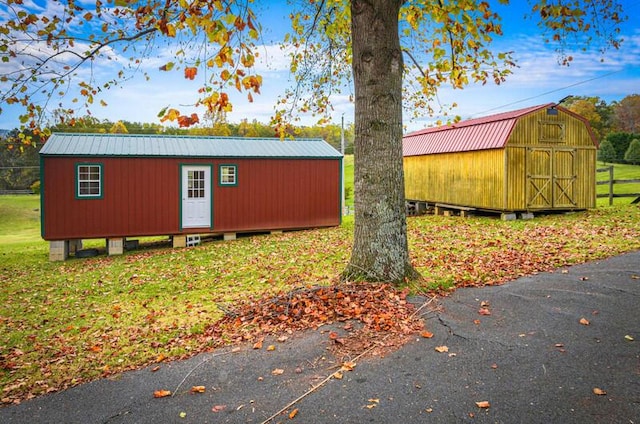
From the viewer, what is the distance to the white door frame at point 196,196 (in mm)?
15438

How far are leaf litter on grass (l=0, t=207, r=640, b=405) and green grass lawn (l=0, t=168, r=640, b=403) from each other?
0.09ft

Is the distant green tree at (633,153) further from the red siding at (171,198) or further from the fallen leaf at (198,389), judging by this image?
the fallen leaf at (198,389)

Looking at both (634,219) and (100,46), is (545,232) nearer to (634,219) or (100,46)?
(634,219)

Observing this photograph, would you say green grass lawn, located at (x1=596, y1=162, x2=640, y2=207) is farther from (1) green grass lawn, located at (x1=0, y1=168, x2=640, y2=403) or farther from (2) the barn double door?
(1) green grass lawn, located at (x1=0, y1=168, x2=640, y2=403)

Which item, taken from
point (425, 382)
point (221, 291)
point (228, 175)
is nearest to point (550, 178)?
point (228, 175)

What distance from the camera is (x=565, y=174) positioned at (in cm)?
1642

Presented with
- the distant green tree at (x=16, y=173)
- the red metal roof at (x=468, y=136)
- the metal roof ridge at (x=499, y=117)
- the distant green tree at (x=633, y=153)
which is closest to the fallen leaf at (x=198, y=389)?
the metal roof ridge at (x=499, y=117)

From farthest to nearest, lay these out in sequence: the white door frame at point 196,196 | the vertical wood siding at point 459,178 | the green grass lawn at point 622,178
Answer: the green grass lawn at point 622,178 → the vertical wood siding at point 459,178 → the white door frame at point 196,196

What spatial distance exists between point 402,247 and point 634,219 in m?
11.4

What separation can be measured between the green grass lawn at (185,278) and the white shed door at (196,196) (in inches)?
39.7

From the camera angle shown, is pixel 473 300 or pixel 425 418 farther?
pixel 473 300

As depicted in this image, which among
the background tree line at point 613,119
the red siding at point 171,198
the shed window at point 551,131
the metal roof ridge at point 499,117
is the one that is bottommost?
the red siding at point 171,198

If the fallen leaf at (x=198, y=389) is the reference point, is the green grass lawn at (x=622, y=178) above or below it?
above

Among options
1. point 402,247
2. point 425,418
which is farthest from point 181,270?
point 425,418
